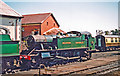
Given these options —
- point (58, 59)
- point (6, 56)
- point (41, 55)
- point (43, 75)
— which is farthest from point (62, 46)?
point (6, 56)

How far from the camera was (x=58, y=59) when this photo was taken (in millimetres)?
14617

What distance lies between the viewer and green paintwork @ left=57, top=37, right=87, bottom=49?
15.2 metres

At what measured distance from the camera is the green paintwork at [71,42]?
49.9ft

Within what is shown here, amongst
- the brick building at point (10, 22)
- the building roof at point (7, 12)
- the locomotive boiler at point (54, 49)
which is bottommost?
the locomotive boiler at point (54, 49)

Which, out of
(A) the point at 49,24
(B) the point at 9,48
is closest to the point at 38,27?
(A) the point at 49,24

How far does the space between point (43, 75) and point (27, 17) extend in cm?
2272

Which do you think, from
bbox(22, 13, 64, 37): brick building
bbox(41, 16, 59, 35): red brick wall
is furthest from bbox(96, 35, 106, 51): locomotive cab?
bbox(41, 16, 59, 35): red brick wall

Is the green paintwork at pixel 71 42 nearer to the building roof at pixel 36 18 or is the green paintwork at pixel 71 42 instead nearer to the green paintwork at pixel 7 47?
the green paintwork at pixel 7 47

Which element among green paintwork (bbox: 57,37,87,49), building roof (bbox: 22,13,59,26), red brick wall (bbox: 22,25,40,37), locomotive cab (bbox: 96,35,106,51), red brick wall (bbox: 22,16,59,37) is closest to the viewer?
green paintwork (bbox: 57,37,87,49)

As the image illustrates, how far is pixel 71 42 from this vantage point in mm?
16203

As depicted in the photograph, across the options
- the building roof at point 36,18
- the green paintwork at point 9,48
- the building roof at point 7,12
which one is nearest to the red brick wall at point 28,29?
the building roof at point 36,18

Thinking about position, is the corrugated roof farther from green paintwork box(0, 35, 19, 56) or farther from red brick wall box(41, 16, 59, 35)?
green paintwork box(0, 35, 19, 56)

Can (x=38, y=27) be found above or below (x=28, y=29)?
above

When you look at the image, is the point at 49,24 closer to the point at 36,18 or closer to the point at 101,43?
the point at 36,18
